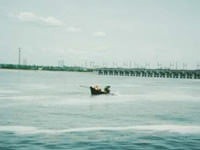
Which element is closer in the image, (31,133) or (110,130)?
(31,133)

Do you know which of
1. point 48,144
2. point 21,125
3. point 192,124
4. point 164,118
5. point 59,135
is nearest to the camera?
point 48,144

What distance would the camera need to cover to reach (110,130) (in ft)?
77.6

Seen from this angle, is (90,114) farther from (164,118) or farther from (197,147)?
(197,147)

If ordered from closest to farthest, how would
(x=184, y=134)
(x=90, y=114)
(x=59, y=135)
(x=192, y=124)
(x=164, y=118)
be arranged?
(x=59, y=135), (x=184, y=134), (x=192, y=124), (x=164, y=118), (x=90, y=114)

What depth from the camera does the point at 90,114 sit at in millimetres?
32219

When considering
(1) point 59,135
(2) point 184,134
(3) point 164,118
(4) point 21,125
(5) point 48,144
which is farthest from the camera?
(3) point 164,118

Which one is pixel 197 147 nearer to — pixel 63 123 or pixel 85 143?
pixel 85 143

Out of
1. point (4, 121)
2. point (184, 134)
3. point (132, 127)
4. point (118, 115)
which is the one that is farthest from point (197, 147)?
point (4, 121)

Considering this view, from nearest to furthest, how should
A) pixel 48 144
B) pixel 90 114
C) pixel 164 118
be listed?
pixel 48 144 → pixel 164 118 → pixel 90 114

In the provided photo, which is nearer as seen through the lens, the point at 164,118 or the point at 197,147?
the point at 197,147

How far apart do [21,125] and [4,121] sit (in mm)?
2319

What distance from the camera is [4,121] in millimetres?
26344

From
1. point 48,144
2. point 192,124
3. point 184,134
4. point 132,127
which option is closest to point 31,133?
point 48,144

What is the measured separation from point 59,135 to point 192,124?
39.2 ft
